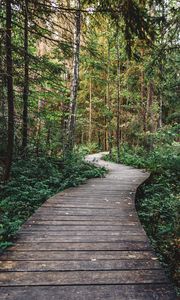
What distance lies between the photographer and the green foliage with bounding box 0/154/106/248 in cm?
561

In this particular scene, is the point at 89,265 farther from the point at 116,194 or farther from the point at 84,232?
the point at 116,194

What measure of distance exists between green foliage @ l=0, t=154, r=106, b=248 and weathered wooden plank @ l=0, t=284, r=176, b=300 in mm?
1224

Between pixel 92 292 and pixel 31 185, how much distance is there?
20.8ft

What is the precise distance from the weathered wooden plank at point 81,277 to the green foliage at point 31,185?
35.9 inches

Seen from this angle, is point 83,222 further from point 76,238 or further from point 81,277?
point 81,277

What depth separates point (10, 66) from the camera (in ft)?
27.5

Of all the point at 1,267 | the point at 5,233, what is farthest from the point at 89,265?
the point at 5,233

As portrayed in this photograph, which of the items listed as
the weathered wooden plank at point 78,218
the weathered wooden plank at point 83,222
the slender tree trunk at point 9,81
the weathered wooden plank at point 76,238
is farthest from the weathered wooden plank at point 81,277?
the slender tree trunk at point 9,81

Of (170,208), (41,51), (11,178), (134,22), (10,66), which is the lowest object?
(170,208)

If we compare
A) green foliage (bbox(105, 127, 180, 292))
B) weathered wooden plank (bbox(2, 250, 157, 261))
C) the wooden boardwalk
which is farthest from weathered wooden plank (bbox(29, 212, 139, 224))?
weathered wooden plank (bbox(2, 250, 157, 261))

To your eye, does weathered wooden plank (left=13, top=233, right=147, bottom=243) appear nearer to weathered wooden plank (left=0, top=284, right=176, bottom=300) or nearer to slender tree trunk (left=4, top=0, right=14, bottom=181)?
weathered wooden plank (left=0, top=284, right=176, bottom=300)

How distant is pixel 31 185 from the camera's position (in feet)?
29.6

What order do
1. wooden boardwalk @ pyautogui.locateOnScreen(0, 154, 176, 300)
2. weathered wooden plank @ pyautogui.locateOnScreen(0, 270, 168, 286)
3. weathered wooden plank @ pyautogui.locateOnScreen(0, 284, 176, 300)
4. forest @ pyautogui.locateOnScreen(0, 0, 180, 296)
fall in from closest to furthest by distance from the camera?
weathered wooden plank @ pyautogui.locateOnScreen(0, 284, 176, 300) → wooden boardwalk @ pyautogui.locateOnScreen(0, 154, 176, 300) → weathered wooden plank @ pyautogui.locateOnScreen(0, 270, 168, 286) → forest @ pyautogui.locateOnScreen(0, 0, 180, 296)

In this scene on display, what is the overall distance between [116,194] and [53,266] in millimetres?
4697
